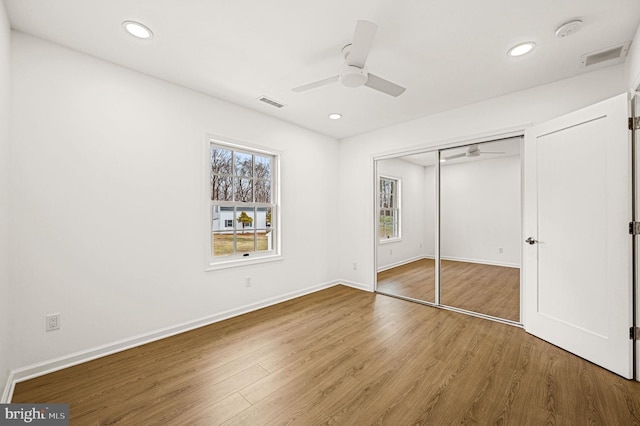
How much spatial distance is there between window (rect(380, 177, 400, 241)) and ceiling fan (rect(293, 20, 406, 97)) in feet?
7.40

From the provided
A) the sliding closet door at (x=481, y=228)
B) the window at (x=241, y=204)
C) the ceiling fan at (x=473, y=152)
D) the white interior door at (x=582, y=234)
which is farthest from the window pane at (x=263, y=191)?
the white interior door at (x=582, y=234)

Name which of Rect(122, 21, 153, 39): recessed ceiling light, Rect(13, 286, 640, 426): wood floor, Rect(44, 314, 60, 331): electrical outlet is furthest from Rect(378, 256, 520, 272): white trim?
Rect(122, 21, 153, 39): recessed ceiling light

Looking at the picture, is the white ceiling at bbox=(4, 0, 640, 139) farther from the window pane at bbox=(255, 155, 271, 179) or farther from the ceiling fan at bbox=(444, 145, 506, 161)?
the window pane at bbox=(255, 155, 271, 179)

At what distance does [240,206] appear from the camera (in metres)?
3.58

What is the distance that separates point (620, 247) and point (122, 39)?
442cm

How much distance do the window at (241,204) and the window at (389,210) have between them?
1.87 meters

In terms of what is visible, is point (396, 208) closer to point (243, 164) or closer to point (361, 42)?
point (243, 164)

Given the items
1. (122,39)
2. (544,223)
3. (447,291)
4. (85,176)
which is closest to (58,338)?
(85,176)

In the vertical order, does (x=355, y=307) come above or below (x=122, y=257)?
below

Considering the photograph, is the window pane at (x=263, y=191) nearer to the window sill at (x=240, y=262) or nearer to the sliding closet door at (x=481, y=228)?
the window sill at (x=240, y=262)

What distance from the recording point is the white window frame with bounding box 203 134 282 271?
3.16 meters

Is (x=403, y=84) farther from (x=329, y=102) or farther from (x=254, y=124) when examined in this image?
(x=254, y=124)

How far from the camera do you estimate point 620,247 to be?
84.2 inches

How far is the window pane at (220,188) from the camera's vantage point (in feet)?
11.0
